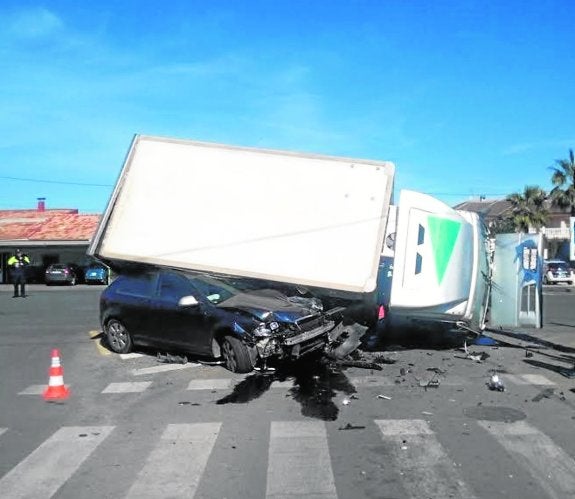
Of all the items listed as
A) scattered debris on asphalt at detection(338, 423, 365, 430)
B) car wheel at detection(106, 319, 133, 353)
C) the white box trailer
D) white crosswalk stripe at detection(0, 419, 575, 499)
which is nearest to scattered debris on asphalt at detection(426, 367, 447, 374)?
the white box trailer

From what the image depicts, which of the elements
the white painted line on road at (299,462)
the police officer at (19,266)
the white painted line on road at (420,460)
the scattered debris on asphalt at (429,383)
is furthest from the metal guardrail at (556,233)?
the white painted line on road at (299,462)

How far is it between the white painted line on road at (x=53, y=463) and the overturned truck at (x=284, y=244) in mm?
3234

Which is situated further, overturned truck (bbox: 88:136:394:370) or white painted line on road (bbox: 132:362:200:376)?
white painted line on road (bbox: 132:362:200:376)

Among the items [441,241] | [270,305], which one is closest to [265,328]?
[270,305]

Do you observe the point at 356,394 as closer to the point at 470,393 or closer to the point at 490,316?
the point at 470,393

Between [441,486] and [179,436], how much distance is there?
2.61 meters

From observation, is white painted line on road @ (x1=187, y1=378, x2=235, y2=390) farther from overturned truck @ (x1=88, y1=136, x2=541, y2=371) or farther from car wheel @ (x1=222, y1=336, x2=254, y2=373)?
overturned truck @ (x1=88, y1=136, x2=541, y2=371)

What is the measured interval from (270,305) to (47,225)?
3870 cm

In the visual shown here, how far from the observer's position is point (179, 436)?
623 cm

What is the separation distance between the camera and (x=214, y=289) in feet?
33.6

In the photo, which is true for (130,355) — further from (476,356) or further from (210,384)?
(476,356)

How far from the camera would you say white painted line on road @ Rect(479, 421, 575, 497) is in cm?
477

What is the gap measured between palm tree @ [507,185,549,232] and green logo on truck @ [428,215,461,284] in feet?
155

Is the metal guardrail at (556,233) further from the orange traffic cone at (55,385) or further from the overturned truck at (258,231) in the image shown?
the orange traffic cone at (55,385)
